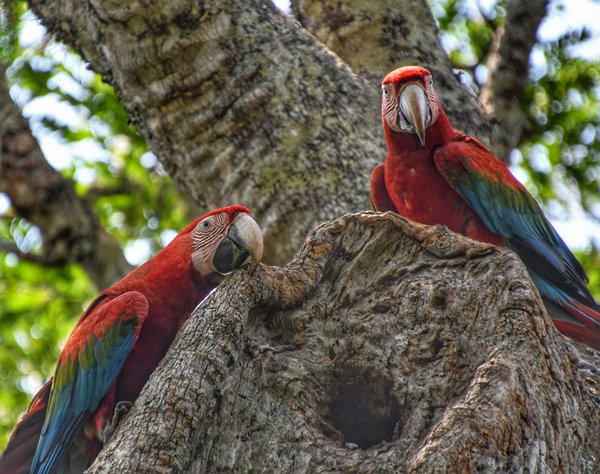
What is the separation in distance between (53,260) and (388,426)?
3593 mm

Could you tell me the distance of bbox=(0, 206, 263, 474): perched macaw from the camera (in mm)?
2883

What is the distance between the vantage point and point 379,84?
4082mm

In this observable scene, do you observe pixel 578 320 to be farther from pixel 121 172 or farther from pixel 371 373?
pixel 121 172

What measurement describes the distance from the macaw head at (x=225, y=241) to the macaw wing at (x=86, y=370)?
365 millimetres

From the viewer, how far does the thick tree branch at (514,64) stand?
5.05 metres

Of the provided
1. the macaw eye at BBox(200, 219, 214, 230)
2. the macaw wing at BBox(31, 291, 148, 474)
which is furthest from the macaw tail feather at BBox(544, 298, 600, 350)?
the macaw wing at BBox(31, 291, 148, 474)

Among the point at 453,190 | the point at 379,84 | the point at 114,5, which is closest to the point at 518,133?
the point at 379,84

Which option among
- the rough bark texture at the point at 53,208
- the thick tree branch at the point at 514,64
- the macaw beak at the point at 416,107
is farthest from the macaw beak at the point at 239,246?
the thick tree branch at the point at 514,64

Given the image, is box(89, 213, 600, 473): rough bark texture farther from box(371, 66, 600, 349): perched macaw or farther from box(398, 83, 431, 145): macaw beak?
box(398, 83, 431, 145): macaw beak

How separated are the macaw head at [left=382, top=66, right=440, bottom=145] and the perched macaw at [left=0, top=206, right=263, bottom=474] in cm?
79

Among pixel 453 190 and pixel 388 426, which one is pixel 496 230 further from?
pixel 388 426

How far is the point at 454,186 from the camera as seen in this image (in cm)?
327

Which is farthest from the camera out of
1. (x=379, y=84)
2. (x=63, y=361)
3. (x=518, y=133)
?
(x=518, y=133)

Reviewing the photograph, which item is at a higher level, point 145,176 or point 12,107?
point 12,107
